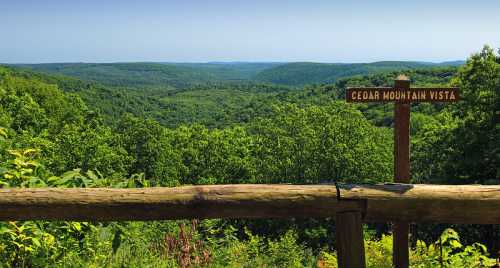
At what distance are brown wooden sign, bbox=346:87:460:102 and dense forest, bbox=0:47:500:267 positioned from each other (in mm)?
980

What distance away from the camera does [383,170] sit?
3177 cm

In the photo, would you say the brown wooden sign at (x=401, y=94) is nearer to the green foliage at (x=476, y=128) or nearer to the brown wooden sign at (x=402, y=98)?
the brown wooden sign at (x=402, y=98)

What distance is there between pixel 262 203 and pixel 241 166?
3425 cm

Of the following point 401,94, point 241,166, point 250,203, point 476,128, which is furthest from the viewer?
point 241,166

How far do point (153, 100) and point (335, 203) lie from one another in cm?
17171

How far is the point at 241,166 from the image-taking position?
36.8 m

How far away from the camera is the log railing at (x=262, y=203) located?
2615 millimetres

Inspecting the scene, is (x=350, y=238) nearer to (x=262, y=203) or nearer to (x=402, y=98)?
(x=262, y=203)

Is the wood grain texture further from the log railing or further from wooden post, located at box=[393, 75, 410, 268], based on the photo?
wooden post, located at box=[393, 75, 410, 268]

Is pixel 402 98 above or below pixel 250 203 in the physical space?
above

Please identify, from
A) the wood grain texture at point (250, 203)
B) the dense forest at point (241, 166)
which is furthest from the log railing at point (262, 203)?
the dense forest at point (241, 166)

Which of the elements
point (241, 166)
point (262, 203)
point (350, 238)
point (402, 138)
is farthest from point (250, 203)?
point (241, 166)

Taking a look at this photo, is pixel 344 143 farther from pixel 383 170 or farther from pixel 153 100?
pixel 153 100

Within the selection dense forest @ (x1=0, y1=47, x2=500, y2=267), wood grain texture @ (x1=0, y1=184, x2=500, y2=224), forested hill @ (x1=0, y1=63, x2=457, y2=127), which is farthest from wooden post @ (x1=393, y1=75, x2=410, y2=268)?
forested hill @ (x1=0, y1=63, x2=457, y2=127)
